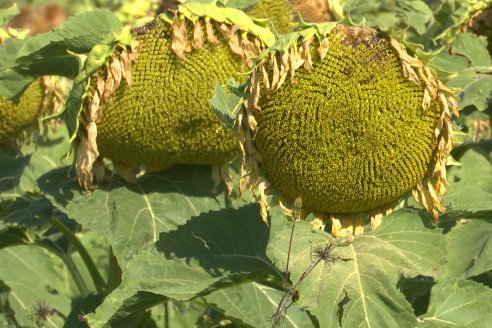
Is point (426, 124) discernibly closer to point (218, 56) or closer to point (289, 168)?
point (289, 168)

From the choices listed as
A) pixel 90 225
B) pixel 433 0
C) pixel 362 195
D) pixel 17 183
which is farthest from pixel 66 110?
pixel 433 0

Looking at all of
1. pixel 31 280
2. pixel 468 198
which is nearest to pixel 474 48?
pixel 468 198

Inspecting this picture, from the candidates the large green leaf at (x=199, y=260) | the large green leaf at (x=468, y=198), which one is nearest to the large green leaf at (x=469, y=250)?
the large green leaf at (x=468, y=198)

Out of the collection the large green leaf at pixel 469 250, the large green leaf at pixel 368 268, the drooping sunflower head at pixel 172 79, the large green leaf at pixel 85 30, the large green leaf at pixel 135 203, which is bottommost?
the large green leaf at pixel 469 250

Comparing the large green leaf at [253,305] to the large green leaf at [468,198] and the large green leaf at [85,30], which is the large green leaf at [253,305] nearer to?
the large green leaf at [468,198]

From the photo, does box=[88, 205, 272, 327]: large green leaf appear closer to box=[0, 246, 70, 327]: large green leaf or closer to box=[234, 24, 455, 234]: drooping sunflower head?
box=[234, 24, 455, 234]: drooping sunflower head

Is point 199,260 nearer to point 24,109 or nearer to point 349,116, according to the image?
point 349,116

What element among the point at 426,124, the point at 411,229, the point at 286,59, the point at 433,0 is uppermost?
the point at 286,59
